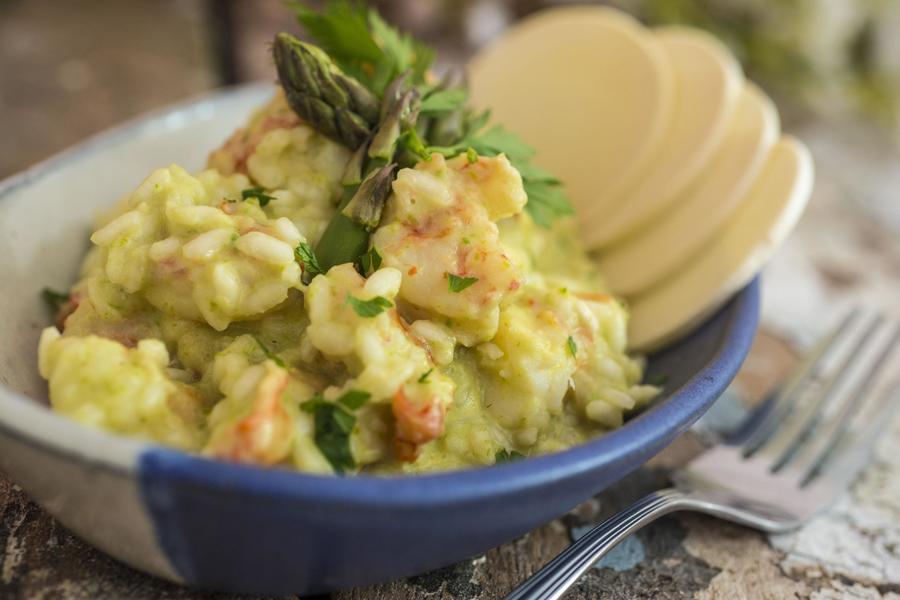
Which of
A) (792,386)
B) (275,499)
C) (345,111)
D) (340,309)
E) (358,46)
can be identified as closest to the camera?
(275,499)

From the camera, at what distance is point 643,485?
8.21ft

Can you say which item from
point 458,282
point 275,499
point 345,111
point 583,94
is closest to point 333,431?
point 275,499

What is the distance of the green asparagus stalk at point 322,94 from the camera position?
2.22 m

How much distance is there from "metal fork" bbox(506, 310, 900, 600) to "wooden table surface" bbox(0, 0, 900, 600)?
72mm

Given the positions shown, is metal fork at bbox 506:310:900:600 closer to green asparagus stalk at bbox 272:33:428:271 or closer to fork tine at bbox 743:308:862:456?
fork tine at bbox 743:308:862:456

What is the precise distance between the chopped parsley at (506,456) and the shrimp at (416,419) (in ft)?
0.75

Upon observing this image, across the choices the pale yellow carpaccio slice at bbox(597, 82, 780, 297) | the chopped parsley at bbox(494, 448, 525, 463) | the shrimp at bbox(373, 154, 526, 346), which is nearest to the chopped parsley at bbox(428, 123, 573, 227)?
the shrimp at bbox(373, 154, 526, 346)

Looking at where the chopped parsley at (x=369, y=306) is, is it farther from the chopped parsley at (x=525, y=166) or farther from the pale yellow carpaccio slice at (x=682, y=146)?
the pale yellow carpaccio slice at (x=682, y=146)

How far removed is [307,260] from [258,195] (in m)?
0.26

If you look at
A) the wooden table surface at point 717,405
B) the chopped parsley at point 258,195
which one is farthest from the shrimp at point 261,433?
the chopped parsley at point 258,195

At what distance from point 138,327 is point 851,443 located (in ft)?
6.99

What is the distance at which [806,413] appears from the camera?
2.80m

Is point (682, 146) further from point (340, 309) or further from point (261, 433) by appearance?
point (261, 433)

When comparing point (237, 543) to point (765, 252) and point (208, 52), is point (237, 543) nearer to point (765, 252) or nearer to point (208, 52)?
point (765, 252)
